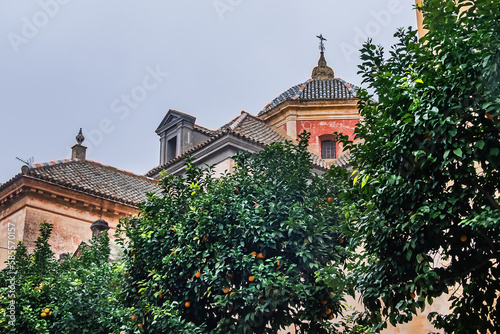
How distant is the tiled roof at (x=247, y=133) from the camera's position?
63.5ft

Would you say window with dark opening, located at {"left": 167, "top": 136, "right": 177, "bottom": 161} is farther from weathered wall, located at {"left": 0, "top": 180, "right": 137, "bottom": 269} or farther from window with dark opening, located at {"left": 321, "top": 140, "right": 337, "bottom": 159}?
window with dark opening, located at {"left": 321, "top": 140, "right": 337, "bottom": 159}

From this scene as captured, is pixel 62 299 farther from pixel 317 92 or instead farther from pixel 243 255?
pixel 317 92

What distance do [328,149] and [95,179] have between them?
9630 millimetres

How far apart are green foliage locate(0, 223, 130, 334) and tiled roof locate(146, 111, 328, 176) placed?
227 inches

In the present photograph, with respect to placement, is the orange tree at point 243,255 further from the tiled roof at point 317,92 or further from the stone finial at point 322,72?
the stone finial at point 322,72

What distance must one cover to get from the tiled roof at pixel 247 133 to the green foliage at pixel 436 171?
11.5m

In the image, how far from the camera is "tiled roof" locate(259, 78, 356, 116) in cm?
2480

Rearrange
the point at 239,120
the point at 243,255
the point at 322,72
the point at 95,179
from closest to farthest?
1. the point at 243,255
2. the point at 239,120
3. the point at 95,179
4. the point at 322,72

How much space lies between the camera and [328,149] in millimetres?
24812

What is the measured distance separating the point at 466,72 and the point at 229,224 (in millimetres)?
5522

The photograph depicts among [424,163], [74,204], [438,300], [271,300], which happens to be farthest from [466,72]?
[74,204]

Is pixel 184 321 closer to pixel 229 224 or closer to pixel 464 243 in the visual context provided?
pixel 229 224

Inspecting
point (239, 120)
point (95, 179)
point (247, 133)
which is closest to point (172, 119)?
point (239, 120)

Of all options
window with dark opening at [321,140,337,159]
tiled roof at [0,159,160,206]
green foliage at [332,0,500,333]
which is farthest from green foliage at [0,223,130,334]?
window with dark opening at [321,140,337,159]
